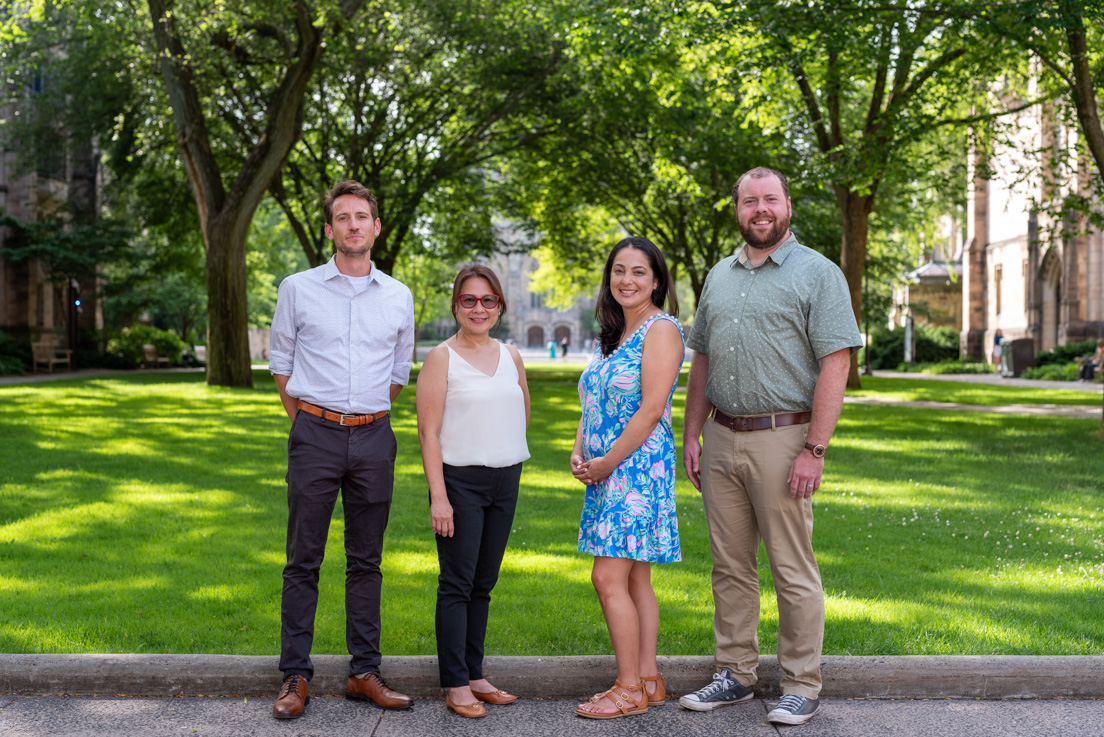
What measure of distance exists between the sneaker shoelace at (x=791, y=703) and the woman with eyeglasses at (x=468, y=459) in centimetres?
119

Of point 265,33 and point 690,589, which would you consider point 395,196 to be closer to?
point 265,33

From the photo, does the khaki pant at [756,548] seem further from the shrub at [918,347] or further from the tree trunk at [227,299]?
the shrub at [918,347]

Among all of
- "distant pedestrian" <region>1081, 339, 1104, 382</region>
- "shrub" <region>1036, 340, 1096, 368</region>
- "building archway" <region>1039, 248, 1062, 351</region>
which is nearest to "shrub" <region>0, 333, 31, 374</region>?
"distant pedestrian" <region>1081, 339, 1104, 382</region>

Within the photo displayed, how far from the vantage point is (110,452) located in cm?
1212

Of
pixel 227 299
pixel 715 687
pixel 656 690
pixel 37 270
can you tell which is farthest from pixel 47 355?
pixel 715 687

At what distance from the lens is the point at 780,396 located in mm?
4188

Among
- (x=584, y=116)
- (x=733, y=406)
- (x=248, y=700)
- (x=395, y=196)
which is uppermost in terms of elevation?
(x=584, y=116)

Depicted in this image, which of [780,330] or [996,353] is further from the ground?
[780,330]

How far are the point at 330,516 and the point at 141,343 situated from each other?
38.3 meters

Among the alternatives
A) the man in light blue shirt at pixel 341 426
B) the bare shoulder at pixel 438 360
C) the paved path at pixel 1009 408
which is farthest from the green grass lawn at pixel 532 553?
the paved path at pixel 1009 408

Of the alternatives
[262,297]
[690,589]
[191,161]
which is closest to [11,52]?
[191,161]

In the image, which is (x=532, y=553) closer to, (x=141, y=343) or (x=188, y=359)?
(x=141, y=343)

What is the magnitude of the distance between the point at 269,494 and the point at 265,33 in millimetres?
15418

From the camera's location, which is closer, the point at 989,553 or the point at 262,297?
the point at 989,553
